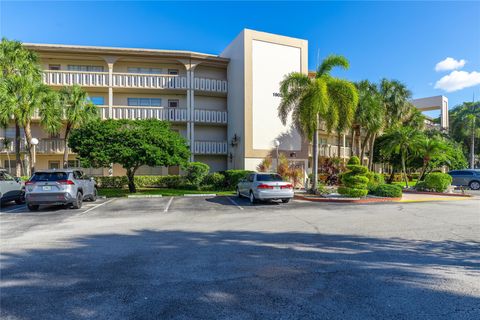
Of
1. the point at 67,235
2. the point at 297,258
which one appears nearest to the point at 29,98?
the point at 67,235

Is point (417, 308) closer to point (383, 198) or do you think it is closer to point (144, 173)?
point (383, 198)

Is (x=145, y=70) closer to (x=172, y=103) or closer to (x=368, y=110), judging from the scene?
(x=172, y=103)

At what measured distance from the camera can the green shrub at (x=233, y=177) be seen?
21.8 meters

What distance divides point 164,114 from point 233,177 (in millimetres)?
8430

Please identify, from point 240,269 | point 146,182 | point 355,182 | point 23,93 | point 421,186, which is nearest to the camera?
point 240,269

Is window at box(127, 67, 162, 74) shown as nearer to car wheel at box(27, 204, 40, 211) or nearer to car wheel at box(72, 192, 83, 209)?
car wheel at box(72, 192, 83, 209)

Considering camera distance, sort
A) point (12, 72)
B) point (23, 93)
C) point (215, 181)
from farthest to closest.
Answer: point (215, 181), point (12, 72), point (23, 93)

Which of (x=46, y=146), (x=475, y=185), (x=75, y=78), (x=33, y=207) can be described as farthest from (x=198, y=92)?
(x=475, y=185)

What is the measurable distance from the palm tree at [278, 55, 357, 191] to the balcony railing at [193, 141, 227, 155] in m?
8.42

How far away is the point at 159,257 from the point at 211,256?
105 cm

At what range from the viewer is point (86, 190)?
48.0 ft

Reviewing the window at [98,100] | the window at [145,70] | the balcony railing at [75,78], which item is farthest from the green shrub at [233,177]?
the window at [98,100]

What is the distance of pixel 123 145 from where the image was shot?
17781 millimetres

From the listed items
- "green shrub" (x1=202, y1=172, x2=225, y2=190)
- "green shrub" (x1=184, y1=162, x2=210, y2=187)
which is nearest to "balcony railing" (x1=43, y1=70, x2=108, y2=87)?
"green shrub" (x1=184, y1=162, x2=210, y2=187)
